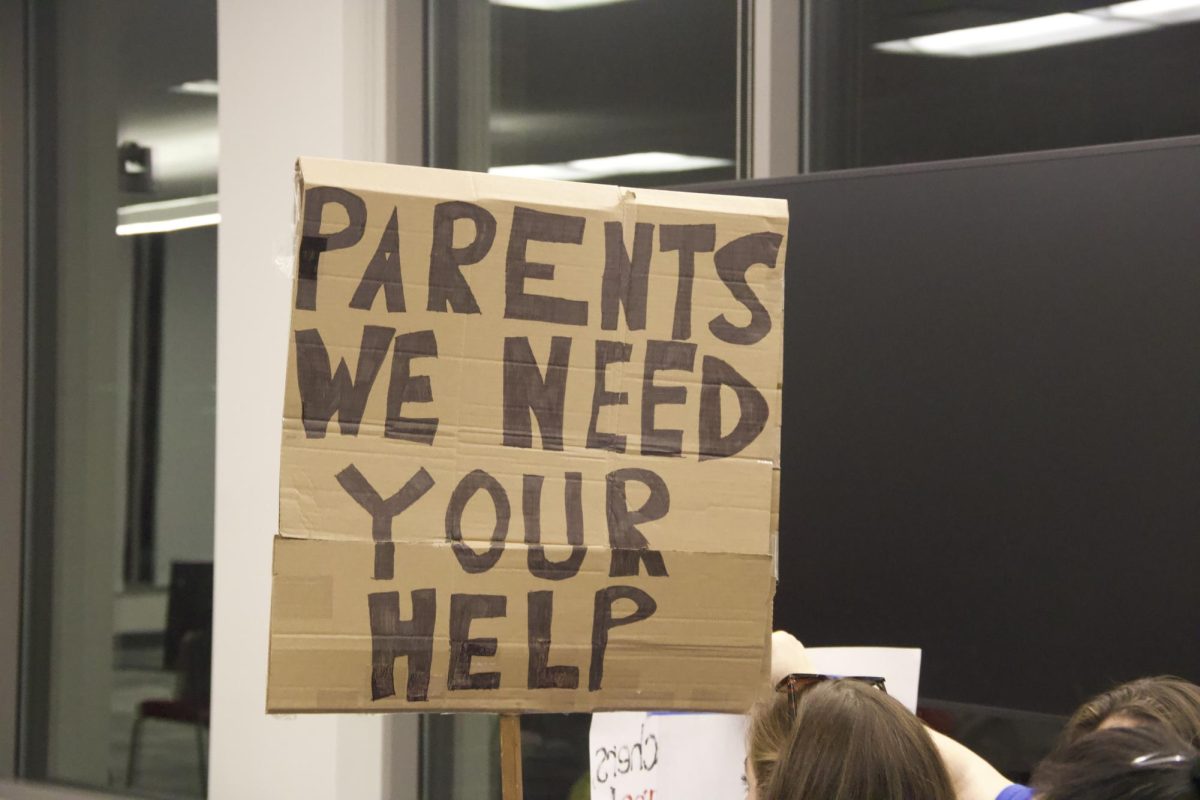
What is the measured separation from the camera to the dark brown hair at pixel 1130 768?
0.91 m

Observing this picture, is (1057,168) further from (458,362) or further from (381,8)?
(381,8)

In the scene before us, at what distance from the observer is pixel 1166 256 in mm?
1462

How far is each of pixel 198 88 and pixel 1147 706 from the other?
301 centimetres

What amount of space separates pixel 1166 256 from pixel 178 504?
2.79 meters

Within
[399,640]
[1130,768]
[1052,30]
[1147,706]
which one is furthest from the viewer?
[1052,30]

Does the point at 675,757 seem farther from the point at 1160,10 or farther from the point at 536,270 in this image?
the point at 1160,10

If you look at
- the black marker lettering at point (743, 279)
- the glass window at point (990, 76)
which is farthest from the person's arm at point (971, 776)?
the glass window at point (990, 76)

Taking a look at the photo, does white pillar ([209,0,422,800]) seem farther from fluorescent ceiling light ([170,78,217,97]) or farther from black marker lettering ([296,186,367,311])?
black marker lettering ([296,186,367,311])

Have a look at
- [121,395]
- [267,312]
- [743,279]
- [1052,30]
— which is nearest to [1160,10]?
[1052,30]

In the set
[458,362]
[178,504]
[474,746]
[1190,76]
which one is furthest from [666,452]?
[178,504]

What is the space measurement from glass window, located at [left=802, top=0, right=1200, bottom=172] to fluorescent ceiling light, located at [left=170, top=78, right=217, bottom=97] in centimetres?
170

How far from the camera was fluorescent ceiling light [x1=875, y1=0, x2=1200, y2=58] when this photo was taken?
2.23m

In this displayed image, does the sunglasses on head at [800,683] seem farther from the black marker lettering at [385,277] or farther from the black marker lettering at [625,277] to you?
the black marker lettering at [385,277]

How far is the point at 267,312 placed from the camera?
3.10 meters
